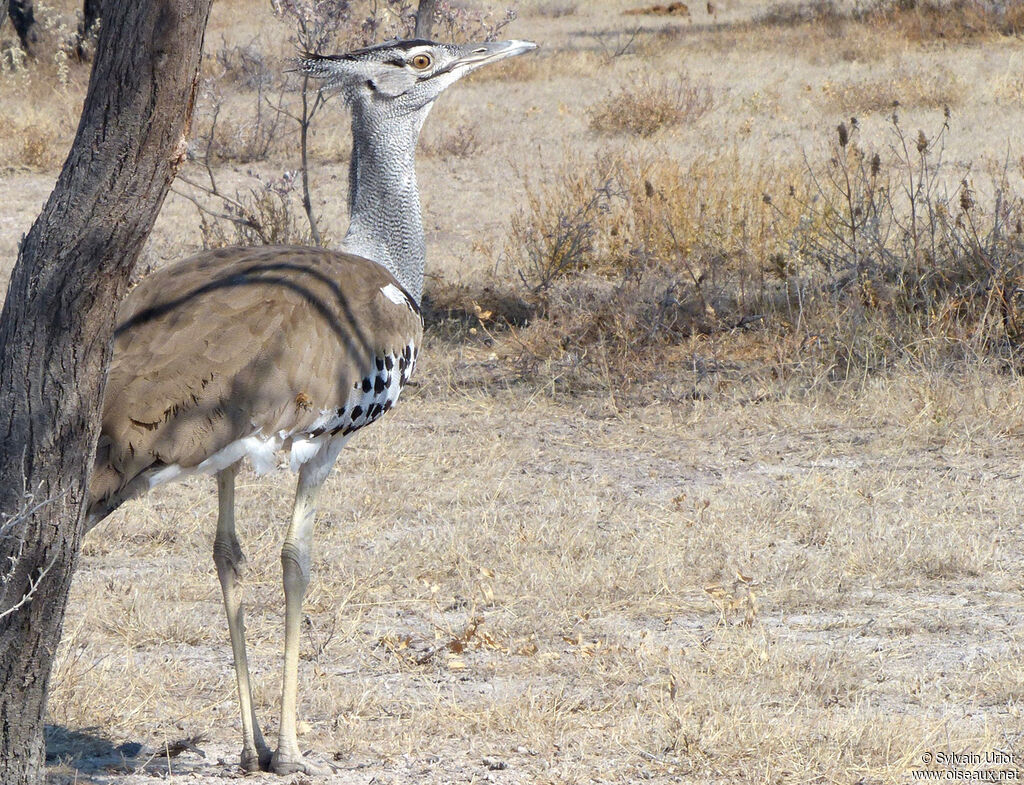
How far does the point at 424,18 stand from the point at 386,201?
485cm

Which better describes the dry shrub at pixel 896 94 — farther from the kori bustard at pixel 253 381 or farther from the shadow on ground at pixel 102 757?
the shadow on ground at pixel 102 757

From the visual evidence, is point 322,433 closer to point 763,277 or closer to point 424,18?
point 763,277

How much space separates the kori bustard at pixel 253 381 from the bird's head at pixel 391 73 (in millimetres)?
690

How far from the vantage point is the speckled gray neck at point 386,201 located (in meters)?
4.03

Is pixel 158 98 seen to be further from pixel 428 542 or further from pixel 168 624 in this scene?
pixel 428 542

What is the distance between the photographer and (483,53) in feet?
14.8

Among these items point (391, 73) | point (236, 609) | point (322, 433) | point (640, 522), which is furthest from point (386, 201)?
point (640, 522)

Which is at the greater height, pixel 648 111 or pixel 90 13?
pixel 90 13

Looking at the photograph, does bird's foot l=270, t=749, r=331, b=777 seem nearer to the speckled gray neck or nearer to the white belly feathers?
the white belly feathers

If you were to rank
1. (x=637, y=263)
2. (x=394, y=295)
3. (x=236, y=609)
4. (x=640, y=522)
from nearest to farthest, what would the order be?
(x=236, y=609), (x=394, y=295), (x=640, y=522), (x=637, y=263)

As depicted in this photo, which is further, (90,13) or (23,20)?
(23,20)

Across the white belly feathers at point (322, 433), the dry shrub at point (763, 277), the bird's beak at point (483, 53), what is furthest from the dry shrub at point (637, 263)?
the white belly feathers at point (322, 433)

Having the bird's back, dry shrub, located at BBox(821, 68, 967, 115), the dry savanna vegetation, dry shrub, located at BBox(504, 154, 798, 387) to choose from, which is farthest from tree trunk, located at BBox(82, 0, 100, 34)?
the bird's back

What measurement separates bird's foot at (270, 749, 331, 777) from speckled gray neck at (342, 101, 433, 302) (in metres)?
1.48
